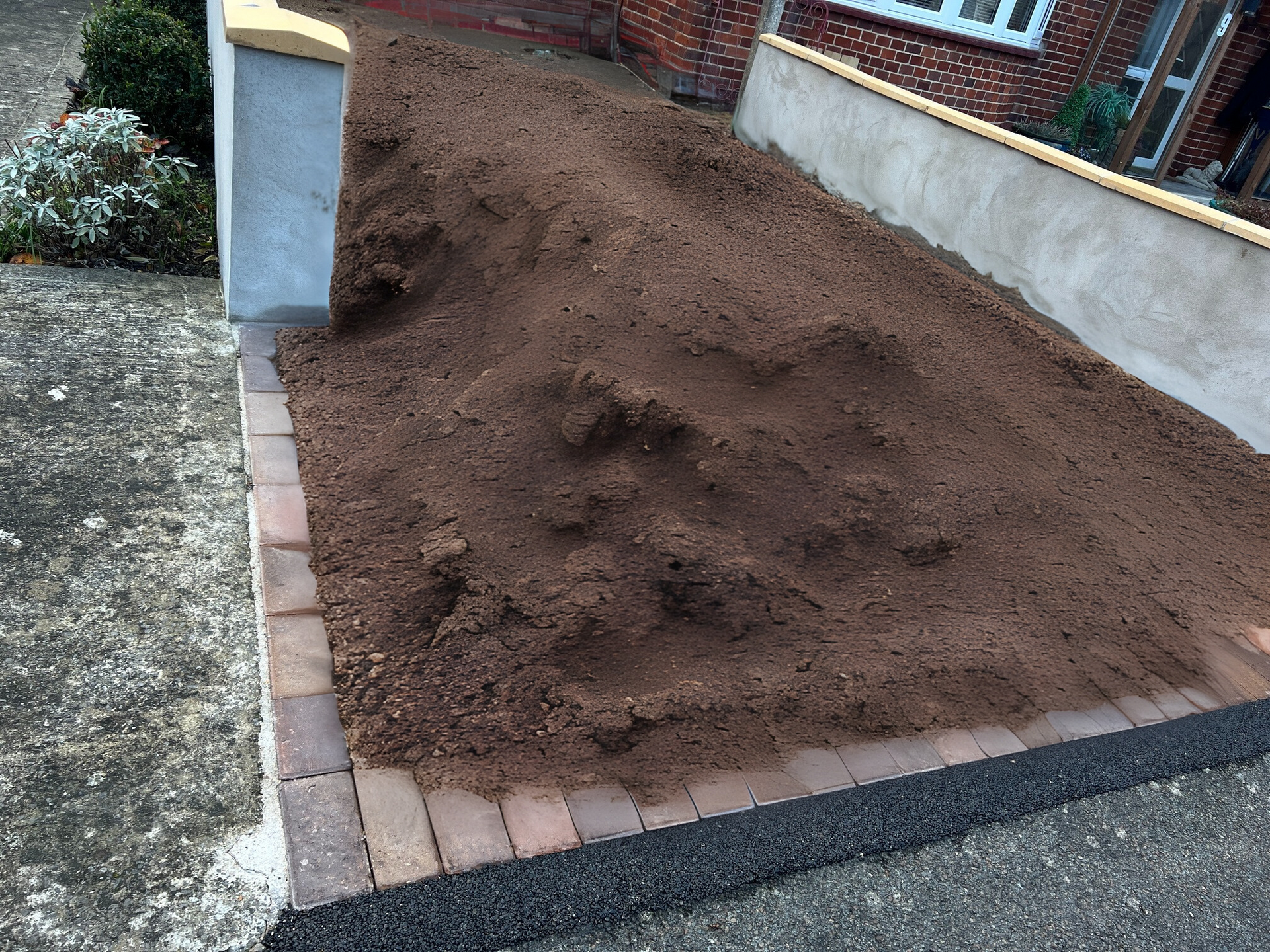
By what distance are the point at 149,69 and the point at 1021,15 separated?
6691 mm

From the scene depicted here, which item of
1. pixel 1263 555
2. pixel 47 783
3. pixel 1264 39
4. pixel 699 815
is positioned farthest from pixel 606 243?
pixel 1264 39

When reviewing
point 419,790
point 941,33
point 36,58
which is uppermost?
point 941,33

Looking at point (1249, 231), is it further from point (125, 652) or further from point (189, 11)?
point (189, 11)

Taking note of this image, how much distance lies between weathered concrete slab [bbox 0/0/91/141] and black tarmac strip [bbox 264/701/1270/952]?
17.2 ft

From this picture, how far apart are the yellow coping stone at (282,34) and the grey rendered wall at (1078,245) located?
296cm

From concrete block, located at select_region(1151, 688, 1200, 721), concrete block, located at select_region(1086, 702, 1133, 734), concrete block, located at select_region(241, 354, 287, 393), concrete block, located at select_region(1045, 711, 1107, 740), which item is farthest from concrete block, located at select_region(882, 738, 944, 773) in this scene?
concrete block, located at select_region(241, 354, 287, 393)

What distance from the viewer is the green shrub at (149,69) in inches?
179

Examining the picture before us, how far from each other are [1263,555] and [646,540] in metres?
2.51

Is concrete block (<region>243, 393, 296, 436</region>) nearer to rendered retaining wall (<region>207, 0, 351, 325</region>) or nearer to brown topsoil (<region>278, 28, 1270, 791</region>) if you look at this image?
brown topsoil (<region>278, 28, 1270, 791</region>)

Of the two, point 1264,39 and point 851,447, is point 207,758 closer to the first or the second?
point 851,447

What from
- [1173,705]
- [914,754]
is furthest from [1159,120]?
[914,754]

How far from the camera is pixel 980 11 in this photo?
6547 mm

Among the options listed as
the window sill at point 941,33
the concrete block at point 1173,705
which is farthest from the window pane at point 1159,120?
the concrete block at point 1173,705

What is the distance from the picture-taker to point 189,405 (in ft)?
8.59
